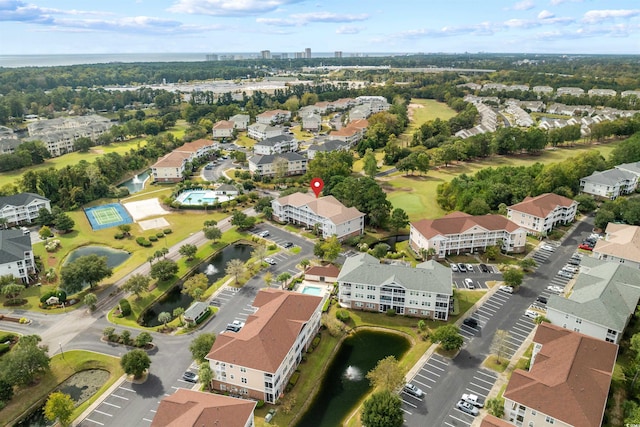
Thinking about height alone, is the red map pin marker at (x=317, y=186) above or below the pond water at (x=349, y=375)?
above

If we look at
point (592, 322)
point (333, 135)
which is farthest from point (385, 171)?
point (592, 322)

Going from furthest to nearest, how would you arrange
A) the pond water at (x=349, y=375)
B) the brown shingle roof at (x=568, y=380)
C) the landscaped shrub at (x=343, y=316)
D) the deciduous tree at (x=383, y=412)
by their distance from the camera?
1. the landscaped shrub at (x=343, y=316)
2. the pond water at (x=349, y=375)
3. the brown shingle roof at (x=568, y=380)
4. the deciduous tree at (x=383, y=412)

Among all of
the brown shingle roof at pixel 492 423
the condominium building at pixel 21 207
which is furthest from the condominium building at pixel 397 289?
the condominium building at pixel 21 207

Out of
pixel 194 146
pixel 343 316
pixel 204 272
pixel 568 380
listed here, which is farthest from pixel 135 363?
pixel 194 146

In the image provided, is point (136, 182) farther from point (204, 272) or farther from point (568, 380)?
point (568, 380)

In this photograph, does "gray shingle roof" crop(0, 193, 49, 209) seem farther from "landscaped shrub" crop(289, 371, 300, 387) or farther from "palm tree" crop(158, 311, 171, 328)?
"landscaped shrub" crop(289, 371, 300, 387)

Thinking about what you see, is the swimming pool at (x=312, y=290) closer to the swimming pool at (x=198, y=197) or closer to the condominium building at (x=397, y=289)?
the condominium building at (x=397, y=289)

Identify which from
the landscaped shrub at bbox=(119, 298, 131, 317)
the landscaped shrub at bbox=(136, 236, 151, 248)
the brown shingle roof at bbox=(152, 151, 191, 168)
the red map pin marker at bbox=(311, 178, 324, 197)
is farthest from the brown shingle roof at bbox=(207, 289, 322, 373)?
the brown shingle roof at bbox=(152, 151, 191, 168)
